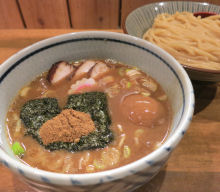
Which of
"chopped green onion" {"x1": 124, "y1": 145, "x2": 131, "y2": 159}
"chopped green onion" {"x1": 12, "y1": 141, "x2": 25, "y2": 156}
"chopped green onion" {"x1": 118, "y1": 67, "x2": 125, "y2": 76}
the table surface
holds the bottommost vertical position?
the table surface

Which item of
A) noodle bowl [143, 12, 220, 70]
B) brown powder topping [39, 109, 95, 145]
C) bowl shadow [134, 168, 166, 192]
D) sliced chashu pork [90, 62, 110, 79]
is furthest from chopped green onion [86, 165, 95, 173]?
noodle bowl [143, 12, 220, 70]

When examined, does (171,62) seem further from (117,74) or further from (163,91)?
(117,74)

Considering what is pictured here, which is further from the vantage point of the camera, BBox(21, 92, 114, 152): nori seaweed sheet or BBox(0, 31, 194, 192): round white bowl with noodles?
BBox(21, 92, 114, 152): nori seaweed sheet

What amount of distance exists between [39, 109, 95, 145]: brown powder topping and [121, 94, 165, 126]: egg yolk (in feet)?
0.68

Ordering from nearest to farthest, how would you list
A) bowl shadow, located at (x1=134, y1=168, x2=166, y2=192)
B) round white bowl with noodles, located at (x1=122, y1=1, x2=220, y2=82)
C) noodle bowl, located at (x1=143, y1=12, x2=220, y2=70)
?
bowl shadow, located at (x1=134, y1=168, x2=166, y2=192) → noodle bowl, located at (x1=143, y1=12, x2=220, y2=70) → round white bowl with noodles, located at (x1=122, y1=1, x2=220, y2=82)

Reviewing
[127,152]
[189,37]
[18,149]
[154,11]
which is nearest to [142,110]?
[127,152]

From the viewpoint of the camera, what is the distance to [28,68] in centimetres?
125

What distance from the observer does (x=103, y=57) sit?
1452 mm

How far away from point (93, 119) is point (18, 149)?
37 centimetres

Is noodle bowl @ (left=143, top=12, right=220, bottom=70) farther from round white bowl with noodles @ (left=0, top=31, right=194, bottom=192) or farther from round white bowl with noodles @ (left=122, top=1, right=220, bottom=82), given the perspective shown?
round white bowl with noodles @ (left=0, top=31, right=194, bottom=192)

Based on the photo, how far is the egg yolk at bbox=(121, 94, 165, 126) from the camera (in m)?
1.15

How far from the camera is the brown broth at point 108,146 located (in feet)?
3.24

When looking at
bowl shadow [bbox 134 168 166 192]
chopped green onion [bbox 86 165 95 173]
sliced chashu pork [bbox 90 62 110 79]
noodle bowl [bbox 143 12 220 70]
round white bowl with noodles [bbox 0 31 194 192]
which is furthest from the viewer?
noodle bowl [bbox 143 12 220 70]

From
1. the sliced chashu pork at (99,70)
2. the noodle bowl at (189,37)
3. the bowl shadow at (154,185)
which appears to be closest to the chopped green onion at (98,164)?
the bowl shadow at (154,185)
